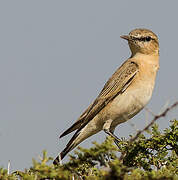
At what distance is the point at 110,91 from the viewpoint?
8.27 metres

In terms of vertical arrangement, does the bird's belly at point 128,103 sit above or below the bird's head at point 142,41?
below

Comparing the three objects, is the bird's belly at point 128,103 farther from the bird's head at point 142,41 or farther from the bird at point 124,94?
the bird's head at point 142,41

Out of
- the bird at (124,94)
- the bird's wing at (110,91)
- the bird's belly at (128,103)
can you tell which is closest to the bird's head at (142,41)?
the bird at (124,94)

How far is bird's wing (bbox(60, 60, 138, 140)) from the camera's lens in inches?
316

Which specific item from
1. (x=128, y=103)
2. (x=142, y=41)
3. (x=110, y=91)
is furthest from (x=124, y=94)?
(x=142, y=41)

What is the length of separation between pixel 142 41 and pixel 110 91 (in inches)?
60.1

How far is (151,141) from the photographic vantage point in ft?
18.4

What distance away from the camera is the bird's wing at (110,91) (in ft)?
26.3

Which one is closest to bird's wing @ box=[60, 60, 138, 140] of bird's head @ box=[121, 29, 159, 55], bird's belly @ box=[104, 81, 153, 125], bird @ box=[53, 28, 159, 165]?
bird @ box=[53, 28, 159, 165]

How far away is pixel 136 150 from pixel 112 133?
2948mm

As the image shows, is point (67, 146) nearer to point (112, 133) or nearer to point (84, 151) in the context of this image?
point (112, 133)

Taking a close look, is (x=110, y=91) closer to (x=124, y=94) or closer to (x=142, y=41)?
(x=124, y=94)

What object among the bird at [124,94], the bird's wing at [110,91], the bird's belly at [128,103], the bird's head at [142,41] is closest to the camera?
the bird's belly at [128,103]

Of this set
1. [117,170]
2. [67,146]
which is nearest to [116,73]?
[67,146]
